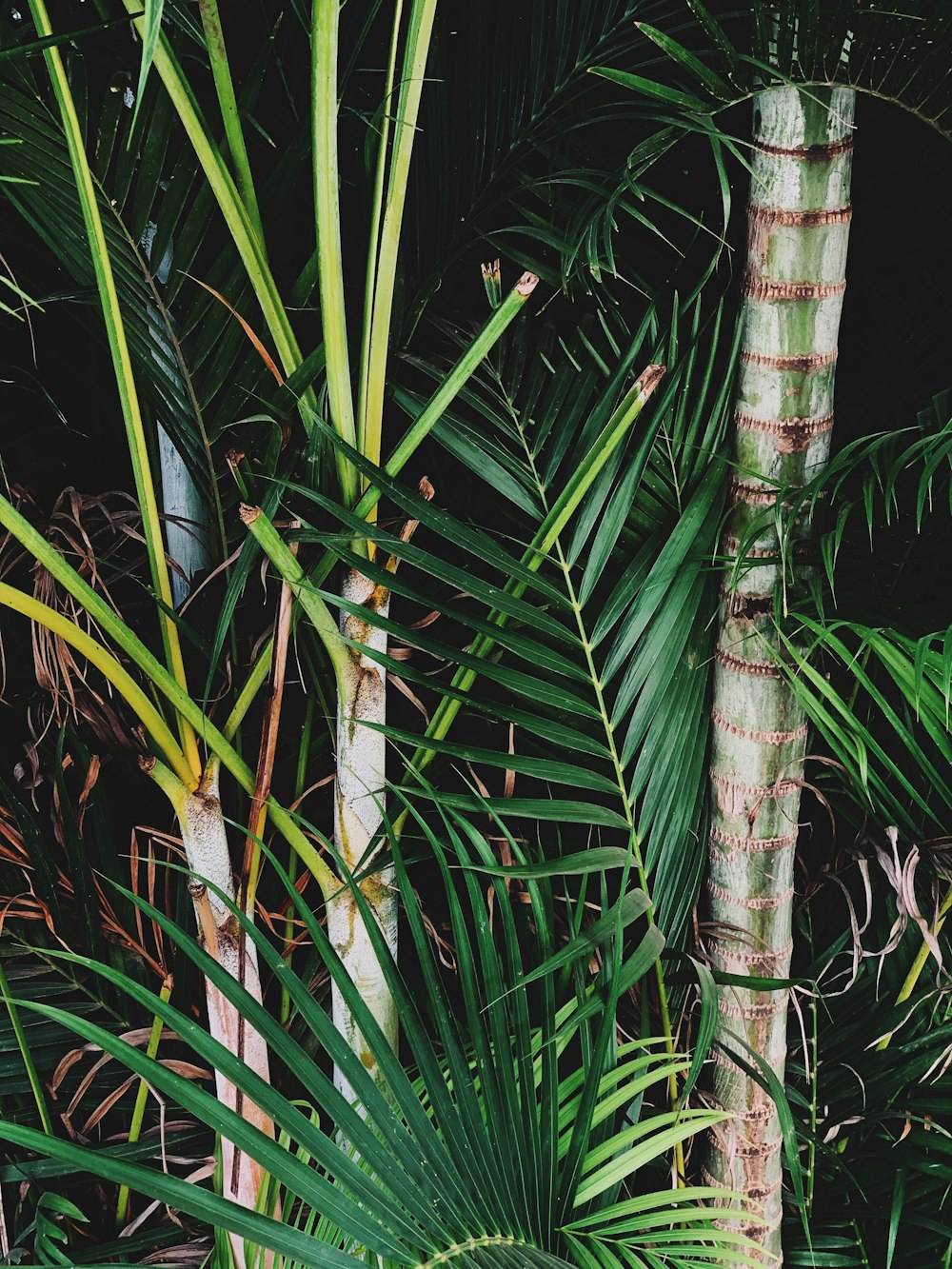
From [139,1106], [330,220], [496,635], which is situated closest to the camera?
[330,220]

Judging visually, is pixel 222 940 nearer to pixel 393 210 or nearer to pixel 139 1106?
pixel 139 1106

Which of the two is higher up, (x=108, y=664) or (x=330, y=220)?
(x=330, y=220)

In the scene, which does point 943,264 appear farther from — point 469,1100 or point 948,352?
point 469,1100

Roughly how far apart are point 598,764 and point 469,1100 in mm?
308

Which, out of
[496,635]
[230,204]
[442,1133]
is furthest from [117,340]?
[442,1133]

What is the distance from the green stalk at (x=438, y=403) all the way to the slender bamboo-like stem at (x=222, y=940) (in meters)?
0.07

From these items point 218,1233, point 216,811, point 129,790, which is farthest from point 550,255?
point 218,1233

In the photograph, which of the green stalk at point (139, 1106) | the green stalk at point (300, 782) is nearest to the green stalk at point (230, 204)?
the green stalk at point (300, 782)

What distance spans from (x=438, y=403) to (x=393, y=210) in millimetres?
120

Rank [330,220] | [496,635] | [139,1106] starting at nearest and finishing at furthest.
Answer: [330,220] < [496,635] < [139,1106]

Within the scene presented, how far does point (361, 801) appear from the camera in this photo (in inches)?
29.8

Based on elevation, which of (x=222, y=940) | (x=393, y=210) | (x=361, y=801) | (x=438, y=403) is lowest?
(x=222, y=940)

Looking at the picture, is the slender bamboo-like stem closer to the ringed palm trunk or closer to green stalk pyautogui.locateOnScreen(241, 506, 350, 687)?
green stalk pyautogui.locateOnScreen(241, 506, 350, 687)

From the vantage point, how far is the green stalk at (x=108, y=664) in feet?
2.09
